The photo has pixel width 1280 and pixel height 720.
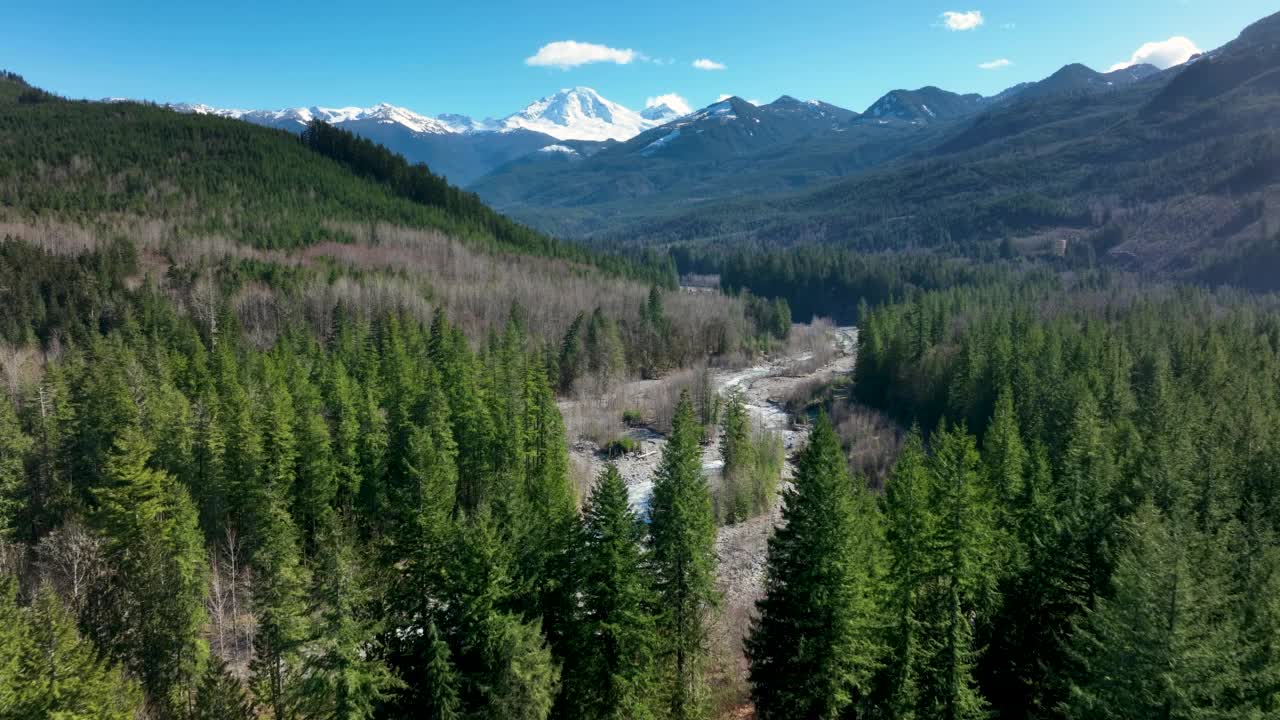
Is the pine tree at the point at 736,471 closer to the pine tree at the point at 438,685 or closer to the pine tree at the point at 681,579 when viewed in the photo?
the pine tree at the point at 681,579

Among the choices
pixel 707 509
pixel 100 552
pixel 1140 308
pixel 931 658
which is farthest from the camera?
pixel 1140 308

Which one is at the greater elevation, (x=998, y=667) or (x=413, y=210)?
(x=413, y=210)

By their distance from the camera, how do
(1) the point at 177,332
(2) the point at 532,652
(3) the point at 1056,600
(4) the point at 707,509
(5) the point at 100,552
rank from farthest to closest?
1. (1) the point at 177,332
2. (5) the point at 100,552
3. (4) the point at 707,509
4. (3) the point at 1056,600
5. (2) the point at 532,652

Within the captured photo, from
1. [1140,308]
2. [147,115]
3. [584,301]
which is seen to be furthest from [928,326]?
[147,115]

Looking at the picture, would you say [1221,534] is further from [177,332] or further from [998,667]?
[177,332]

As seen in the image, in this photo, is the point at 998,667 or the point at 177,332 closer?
the point at 998,667

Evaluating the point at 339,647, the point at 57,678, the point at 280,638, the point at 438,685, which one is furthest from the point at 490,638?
the point at 57,678

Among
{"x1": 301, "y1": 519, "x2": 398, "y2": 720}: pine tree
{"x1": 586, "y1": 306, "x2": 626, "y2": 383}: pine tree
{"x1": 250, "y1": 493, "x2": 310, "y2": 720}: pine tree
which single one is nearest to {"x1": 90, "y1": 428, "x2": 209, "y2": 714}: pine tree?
{"x1": 250, "y1": 493, "x2": 310, "y2": 720}: pine tree

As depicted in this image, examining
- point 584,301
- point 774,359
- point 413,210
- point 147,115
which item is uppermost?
point 147,115
